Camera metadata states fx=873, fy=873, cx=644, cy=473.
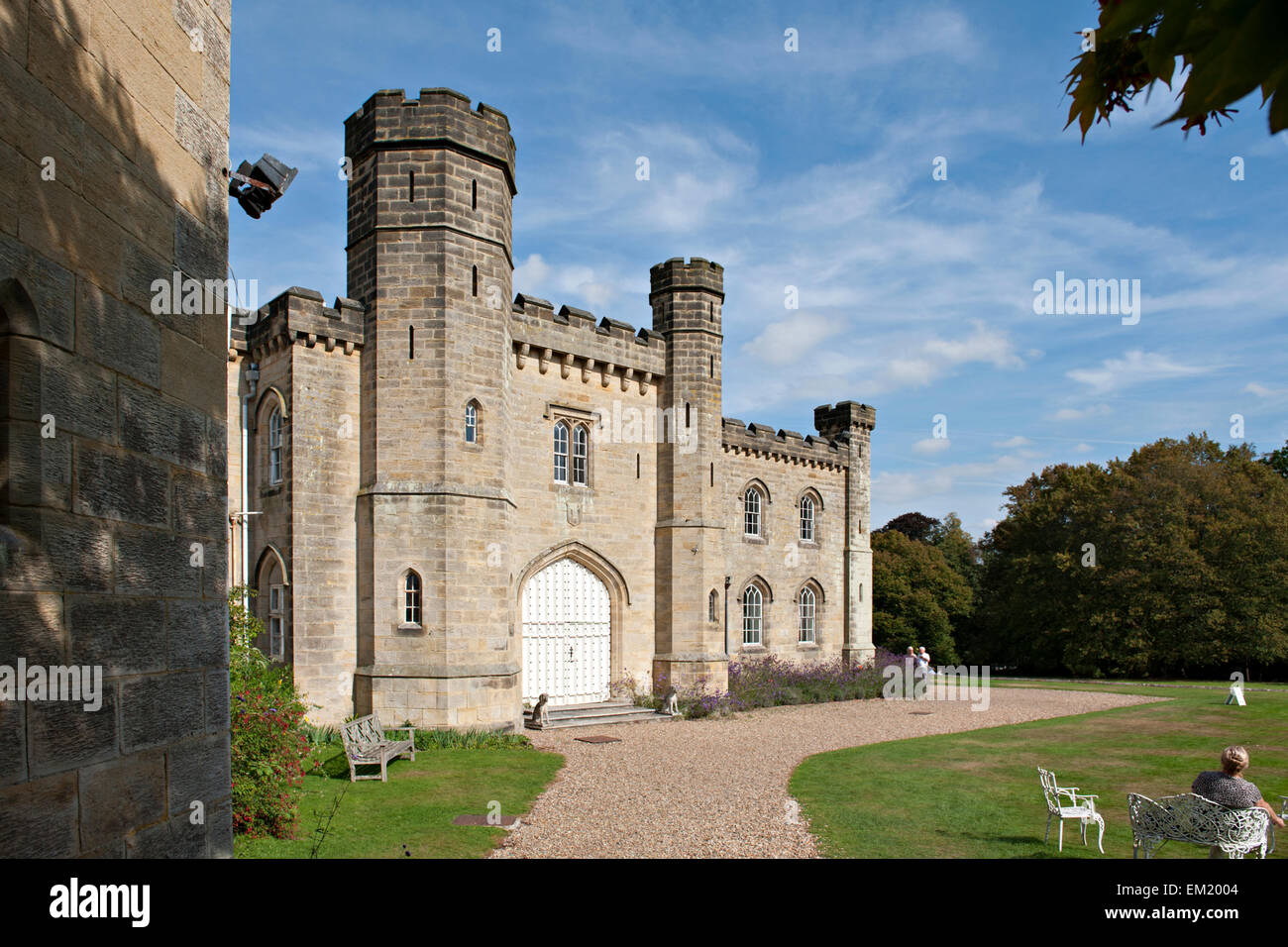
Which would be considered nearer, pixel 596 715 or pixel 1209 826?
pixel 1209 826

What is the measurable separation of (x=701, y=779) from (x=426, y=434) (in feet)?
25.4

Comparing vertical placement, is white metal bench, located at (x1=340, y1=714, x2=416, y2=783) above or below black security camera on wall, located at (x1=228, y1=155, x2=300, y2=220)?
below

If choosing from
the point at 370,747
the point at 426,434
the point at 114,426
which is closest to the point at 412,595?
the point at 426,434

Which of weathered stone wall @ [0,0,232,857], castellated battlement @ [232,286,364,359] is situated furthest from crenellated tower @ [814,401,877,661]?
weathered stone wall @ [0,0,232,857]

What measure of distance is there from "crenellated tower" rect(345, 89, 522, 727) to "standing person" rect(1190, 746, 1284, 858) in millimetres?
11468

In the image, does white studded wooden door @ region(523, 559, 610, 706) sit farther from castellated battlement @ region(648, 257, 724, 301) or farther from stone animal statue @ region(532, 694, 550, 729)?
castellated battlement @ region(648, 257, 724, 301)

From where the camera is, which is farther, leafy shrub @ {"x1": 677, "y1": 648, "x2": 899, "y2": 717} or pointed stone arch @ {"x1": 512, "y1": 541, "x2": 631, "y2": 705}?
leafy shrub @ {"x1": 677, "y1": 648, "x2": 899, "y2": 717}

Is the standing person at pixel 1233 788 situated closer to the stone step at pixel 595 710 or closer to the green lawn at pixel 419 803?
the green lawn at pixel 419 803

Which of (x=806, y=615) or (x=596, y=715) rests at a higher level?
(x=806, y=615)

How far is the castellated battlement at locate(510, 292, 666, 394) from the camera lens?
752 inches

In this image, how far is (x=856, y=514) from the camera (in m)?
28.7

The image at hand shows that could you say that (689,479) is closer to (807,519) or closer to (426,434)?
(426,434)
